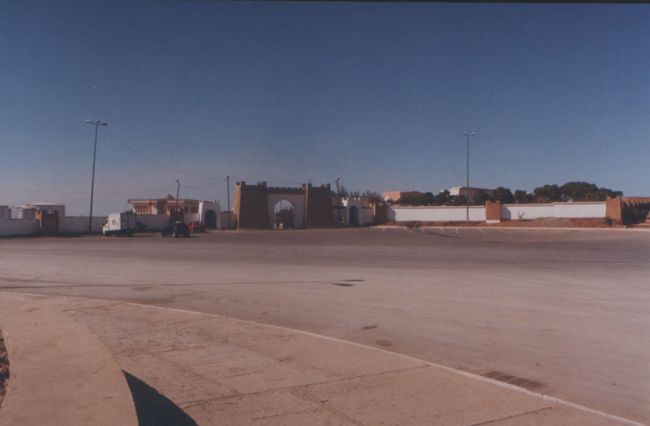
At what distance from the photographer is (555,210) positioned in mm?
65062

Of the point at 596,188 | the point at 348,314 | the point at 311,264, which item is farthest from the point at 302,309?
the point at 596,188

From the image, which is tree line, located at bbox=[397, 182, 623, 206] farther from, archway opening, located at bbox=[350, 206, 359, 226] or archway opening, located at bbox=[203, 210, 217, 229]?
archway opening, located at bbox=[203, 210, 217, 229]

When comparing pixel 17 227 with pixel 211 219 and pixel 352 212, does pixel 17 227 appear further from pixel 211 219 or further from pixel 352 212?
pixel 352 212

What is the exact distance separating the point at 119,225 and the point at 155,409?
161 ft

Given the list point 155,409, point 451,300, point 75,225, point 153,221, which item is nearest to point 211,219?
point 153,221

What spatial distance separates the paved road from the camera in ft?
24.3

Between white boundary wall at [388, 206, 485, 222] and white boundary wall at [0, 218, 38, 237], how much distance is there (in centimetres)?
4654

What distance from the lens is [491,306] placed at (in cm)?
1187

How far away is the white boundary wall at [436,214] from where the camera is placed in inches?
2817

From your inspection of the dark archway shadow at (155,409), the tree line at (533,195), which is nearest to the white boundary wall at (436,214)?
the tree line at (533,195)

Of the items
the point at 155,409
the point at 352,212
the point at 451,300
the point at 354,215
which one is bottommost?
the point at 155,409

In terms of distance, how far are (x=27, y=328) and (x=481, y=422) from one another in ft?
21.8

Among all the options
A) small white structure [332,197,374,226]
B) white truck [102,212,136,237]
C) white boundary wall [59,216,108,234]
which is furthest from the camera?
small white structure [332,197,374,226]

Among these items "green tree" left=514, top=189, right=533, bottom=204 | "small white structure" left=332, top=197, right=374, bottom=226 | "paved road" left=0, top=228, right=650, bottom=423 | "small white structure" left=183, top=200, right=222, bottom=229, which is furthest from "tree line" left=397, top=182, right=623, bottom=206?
"paved road" left=0, top=228, right=650, bottom=423
